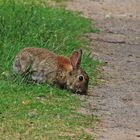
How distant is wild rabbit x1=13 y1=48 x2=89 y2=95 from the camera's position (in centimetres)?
973

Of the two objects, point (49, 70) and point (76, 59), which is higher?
point (76, 59)

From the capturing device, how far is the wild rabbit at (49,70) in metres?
9.73

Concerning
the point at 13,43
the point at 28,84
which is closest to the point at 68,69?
the point at 28,84

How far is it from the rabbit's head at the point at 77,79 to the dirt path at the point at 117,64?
188 millimetres

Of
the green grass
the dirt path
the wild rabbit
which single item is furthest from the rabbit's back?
the dirt path

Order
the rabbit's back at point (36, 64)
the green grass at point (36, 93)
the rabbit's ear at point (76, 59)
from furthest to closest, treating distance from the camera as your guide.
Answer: the rabbit's ear at point (76, 59)
the rabbit's back at point (36, 64)
the green grass at point (36, 93)

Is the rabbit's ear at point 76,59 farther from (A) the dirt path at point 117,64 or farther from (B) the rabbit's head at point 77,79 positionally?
(A) the dirt path at point 117,64

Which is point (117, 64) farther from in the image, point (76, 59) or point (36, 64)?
point (36, 64)

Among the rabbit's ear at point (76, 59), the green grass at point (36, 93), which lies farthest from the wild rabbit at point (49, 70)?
the green grass at point (36, 93)

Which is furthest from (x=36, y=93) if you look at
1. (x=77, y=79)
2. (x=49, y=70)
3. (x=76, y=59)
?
(x=76, y=59)

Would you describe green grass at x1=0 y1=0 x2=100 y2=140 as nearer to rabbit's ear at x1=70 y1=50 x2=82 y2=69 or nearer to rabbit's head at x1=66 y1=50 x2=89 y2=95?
rabbit's head at x1=66 y1=50 x2=89 y2=95

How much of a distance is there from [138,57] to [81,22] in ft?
8.63

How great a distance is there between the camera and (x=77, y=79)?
9.80 m

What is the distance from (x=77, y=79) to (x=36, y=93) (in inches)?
28.8
